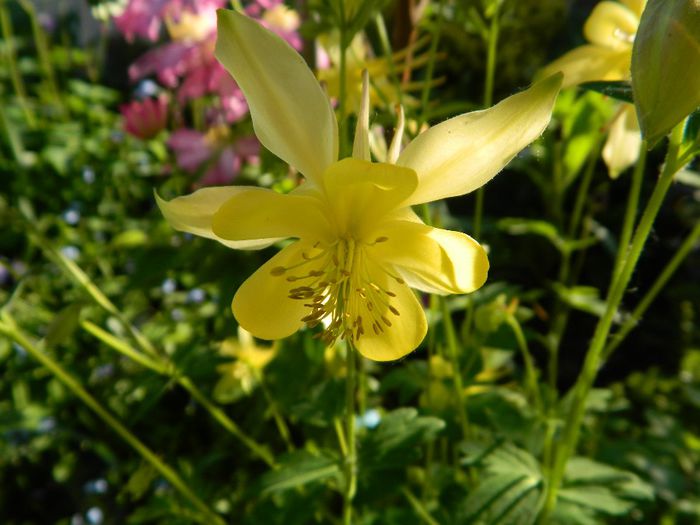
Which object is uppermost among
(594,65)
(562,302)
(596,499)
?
(594,65)

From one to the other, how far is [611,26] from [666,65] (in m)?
0.29

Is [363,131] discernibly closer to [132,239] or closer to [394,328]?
[394,328]

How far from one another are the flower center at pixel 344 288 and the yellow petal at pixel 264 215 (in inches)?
1.1

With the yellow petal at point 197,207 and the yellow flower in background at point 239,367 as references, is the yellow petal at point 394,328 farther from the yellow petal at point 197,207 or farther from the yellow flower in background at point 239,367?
the yellow flower in background at point 239,367

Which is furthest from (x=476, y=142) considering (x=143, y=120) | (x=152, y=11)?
(x=143, y=120)

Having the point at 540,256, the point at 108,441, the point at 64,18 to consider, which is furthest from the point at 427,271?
the point at 64,18

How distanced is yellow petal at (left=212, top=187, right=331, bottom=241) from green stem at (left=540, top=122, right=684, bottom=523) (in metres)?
0.22

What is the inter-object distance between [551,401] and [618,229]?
95 centimetres

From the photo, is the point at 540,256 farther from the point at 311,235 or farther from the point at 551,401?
the point at 311,235

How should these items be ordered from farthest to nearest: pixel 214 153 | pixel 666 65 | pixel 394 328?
1. pixel 214 153
2. pixel 394 328
3. pixel 666 65

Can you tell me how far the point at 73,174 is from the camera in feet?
5.34

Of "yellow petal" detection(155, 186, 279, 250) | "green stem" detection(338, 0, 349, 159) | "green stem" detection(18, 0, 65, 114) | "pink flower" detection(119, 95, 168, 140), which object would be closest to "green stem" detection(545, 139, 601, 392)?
"green stem" detection(338, 0, 349, 159)

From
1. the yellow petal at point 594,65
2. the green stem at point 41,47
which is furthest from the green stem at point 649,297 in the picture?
the green stem at point 41,47

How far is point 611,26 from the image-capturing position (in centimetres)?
63
